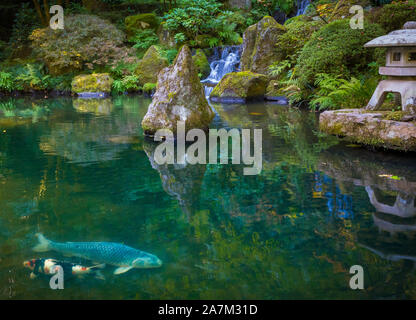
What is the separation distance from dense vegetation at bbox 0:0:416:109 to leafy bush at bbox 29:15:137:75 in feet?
0.17

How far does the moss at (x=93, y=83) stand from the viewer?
2020 cm

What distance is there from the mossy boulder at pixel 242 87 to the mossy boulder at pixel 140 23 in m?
9.98

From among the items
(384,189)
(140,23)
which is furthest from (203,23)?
(384,189)

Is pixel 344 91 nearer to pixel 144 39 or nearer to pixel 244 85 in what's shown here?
pixel 244 85

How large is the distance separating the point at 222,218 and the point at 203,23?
17.7 metres

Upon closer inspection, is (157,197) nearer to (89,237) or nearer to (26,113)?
(89,237)

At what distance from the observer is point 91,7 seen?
27344mm

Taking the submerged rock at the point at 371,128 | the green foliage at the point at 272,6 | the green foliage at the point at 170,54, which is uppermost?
the green foliage at the point at 272,6

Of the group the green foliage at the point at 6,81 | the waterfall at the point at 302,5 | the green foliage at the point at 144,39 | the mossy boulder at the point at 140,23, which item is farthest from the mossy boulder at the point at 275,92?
the green foliage at the point at 6,81

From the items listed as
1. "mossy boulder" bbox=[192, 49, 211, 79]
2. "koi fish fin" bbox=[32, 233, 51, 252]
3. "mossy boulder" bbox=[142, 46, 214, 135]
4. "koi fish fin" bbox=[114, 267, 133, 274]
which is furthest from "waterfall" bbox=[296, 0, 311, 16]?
Result: "koi fish fin" bbox=[114, 267, 133, 274]

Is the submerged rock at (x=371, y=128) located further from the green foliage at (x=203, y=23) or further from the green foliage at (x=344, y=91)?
the green foliage at (x=203, y=23)

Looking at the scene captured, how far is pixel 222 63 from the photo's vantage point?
63.3 ft

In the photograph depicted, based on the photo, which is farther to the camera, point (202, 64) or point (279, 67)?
point (202, 64)

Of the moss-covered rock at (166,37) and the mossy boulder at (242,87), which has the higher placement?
the moss-covered rock at (166,37)
